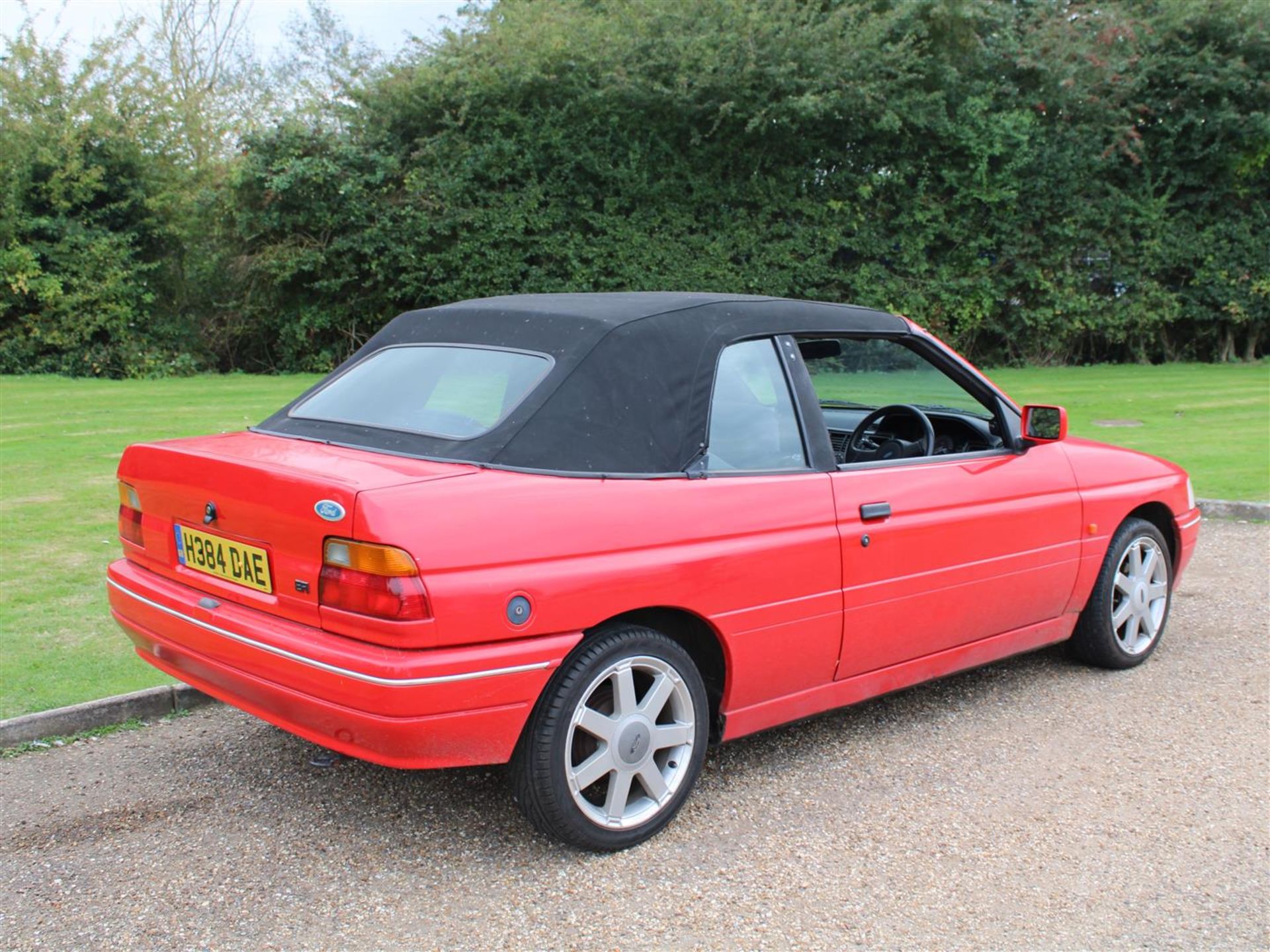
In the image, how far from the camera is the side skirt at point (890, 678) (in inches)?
158

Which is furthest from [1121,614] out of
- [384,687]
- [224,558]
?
[224,558]

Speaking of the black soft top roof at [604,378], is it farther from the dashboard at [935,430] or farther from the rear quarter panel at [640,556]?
the dashboard at [935,430]

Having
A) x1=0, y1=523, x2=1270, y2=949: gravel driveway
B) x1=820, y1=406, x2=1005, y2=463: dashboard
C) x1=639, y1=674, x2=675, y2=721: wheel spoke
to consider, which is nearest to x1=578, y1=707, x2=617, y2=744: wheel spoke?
x1=639, y1=674, x2=675, y2=721: wheel spoke

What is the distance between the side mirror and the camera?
16.0 ft

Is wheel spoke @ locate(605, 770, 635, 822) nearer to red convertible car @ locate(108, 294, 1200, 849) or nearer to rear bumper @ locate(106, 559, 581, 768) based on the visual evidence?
red convertible car @ locate(108, 294, 1200, 849)

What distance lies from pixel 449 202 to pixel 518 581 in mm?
17479

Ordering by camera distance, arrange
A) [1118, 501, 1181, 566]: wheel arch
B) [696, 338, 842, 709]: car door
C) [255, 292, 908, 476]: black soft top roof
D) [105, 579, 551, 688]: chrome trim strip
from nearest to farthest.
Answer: [105, 579, 551, 688]: chrome trim strip < [255, 292, 908, 476]: black soft top roof < [696, 338, 842, 709]: car door < [1118, 501, 1181, 566]: wheel arch

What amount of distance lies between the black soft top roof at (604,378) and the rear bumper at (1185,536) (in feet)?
7.55

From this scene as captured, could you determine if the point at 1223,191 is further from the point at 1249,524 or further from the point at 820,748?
the point at 820,748

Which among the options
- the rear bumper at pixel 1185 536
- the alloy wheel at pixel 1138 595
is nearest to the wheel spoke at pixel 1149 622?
the alloy wheel at pixel 1138 595

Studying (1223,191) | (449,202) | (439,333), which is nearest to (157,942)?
(439,333)

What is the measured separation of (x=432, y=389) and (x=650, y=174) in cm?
1732

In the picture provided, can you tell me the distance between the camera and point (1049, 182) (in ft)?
73.9

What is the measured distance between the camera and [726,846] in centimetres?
367
